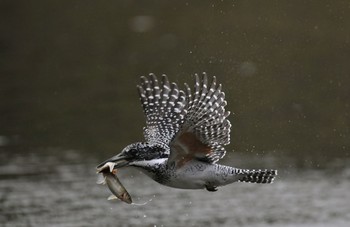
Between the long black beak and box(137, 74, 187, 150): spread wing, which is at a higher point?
box(137, 74, 187, 150): spread wing

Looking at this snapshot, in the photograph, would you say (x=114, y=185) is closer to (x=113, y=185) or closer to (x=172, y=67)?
(x=113, y=185)

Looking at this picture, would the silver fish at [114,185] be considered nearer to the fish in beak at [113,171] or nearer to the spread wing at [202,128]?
the fish in beak at [113,171]

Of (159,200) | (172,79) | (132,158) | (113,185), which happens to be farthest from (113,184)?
(172,79)

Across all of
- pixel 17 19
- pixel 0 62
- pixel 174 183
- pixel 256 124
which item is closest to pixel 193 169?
pixel 174 183

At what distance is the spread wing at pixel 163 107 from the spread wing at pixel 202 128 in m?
0.84

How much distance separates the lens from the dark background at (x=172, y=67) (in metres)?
14.2

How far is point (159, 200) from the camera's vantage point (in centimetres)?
1191

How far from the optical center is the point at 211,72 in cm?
1600

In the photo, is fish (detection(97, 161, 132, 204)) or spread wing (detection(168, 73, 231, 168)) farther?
fish (detection(97, 161, 132, 204))

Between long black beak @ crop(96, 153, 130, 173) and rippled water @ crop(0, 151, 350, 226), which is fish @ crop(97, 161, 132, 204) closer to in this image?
long black beak @ crop(96, 153, 130, 173)

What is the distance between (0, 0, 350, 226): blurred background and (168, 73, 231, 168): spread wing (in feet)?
9.50

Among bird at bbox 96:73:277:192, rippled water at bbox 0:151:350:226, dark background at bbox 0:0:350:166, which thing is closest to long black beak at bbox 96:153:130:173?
bird at bbox 96:73:277:192

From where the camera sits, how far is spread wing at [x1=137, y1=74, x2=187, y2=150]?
9227mm

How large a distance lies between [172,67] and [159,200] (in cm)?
534
